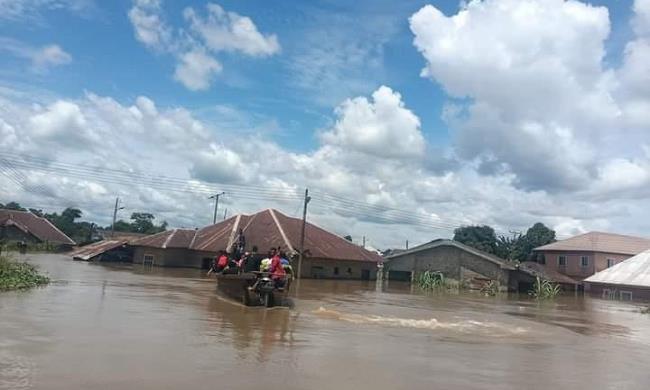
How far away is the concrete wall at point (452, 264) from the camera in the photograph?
43.3m

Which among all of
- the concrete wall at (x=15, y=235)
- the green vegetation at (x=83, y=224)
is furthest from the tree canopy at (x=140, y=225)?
the concrete wall at (x=15, y=235)

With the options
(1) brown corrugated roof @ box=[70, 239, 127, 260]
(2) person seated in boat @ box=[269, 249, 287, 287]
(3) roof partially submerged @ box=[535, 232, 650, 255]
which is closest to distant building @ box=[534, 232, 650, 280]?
(3) roof partially submerged @ box=[535, 232, 650, 255]

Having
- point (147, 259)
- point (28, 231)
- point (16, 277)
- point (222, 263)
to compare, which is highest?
point (28, 231)

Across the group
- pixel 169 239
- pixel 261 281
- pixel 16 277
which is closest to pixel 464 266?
pixel 169 239

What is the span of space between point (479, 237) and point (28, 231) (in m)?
48.6

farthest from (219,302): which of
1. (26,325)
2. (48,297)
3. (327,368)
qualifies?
(327,368)

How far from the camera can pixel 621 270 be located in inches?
1601

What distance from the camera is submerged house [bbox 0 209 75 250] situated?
57.6 metres

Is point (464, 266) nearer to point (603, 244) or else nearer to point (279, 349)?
point (603, 244)

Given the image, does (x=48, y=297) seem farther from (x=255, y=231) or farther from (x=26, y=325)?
(x=255, y=231)

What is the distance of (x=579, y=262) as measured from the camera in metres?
51.2

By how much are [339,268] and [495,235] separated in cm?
3085

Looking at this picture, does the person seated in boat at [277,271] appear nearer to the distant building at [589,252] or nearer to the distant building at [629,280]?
the distant building at [629,280]

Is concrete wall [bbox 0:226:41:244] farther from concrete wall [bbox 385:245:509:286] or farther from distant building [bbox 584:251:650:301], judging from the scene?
distant building [bbox 584:251:650:301]
